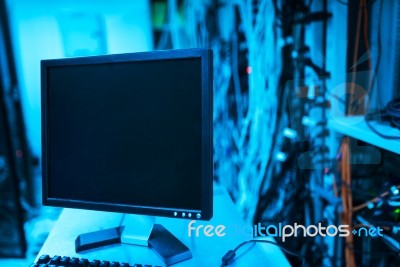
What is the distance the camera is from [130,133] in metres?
0.70

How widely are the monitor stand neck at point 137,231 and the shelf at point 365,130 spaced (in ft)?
2.06

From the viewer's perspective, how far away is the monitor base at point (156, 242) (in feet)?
2.27

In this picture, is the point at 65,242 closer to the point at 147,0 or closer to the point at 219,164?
the point at 219,164

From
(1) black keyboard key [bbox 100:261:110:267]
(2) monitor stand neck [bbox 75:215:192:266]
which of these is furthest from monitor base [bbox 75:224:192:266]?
(1) black keyboard key [bbox 100:261:110:267]

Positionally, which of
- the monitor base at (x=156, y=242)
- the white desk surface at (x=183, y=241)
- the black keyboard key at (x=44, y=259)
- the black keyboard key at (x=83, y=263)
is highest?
the black keyboard key at (x=83, y=263)

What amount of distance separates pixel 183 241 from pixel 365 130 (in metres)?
0.59

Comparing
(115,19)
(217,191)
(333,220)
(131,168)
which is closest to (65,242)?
(131,168)

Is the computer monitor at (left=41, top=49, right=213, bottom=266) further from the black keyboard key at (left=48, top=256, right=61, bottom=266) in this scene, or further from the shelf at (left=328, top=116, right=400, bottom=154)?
the shelf at (left=328, top=116, right=400, bottom=154)

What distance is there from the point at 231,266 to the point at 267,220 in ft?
2.69

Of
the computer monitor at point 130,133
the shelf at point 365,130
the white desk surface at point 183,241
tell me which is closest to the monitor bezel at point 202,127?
the computer monitor at point 130,133

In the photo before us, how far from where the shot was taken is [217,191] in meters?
1.12

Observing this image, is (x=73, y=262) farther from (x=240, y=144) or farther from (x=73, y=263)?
(x=240, y=144)

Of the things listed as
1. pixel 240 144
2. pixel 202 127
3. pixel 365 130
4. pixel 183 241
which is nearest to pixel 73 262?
pixel 183 241

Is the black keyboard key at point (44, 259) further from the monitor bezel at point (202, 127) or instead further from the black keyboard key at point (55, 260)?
the monitor bezel at point (202, 127)
